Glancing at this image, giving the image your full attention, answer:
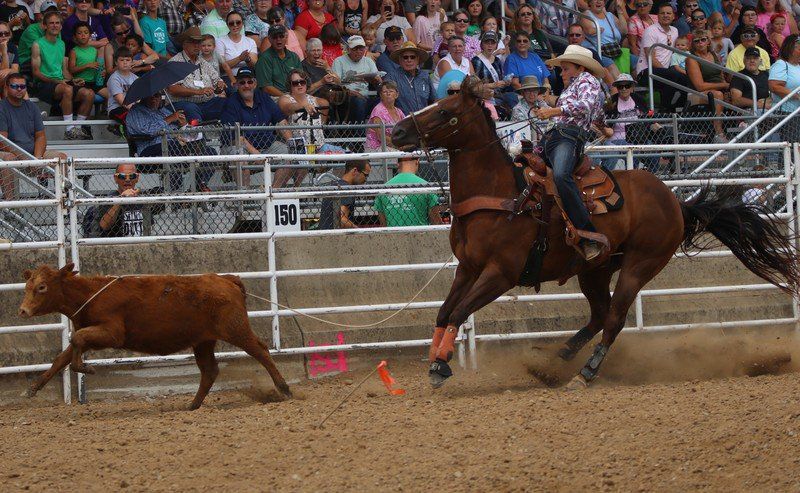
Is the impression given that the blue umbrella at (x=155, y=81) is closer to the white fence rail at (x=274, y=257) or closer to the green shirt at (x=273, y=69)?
→ the green shirt at (x=273, y=69)

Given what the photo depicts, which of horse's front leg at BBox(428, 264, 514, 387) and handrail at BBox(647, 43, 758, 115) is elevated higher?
handrail at BBox(647, 43, 758, 115)

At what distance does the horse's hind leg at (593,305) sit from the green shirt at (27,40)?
7265 millimetres

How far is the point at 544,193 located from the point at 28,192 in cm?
523

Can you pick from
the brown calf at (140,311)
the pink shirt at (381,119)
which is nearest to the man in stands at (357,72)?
the pink shirt at (381,119)

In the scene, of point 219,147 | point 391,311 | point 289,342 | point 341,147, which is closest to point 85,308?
point 289,342

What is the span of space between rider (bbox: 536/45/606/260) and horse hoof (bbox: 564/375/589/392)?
91cm

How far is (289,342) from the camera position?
9625 mm

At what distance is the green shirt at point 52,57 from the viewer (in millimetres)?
12844

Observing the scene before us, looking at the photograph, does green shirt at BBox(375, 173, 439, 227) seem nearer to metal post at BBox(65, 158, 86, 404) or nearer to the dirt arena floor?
the dirt arena floor

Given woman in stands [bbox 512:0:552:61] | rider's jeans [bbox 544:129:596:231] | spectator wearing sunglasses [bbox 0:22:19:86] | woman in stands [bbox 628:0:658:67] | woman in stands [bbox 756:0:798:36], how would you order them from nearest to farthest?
1. rider's jeans [bbox 544:129:596:231]
2. spectator wearing sunglasses [bbox 0:22:19:86]
3. woman in stands [bbox 512:0:552:61]
4. woman in stands [bbox 628:0:658:67]
5. woman in stands [bbox 756:0:798:36]

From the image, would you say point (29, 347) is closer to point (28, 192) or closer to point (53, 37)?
point (28, 192)

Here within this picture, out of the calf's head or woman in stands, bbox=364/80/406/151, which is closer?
the calf's head

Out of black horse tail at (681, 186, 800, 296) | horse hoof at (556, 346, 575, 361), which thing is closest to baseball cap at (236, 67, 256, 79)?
horse hoof at (556, 346, 575, 361)

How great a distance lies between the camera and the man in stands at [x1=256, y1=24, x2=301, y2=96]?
13.4 meters
